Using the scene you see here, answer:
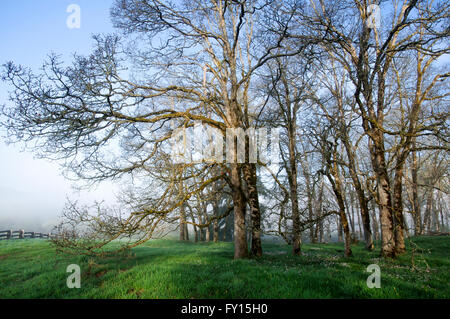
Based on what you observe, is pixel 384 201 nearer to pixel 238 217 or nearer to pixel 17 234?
pixel 238 217

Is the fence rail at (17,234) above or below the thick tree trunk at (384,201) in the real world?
below

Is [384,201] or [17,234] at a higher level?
[384,201]

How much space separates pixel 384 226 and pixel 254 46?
9617mm

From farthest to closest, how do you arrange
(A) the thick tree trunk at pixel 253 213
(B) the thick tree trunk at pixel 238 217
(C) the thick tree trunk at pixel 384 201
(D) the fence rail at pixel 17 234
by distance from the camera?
(D) the fence rail at pixel 17 234
(A) the thick tree trunk at pixel 253 213
(C) the thick tree trunk at pixel 384 201
(B) the thick tree trunk at pixel 238 217

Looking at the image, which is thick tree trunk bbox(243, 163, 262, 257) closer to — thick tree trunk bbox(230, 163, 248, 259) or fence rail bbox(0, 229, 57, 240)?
thick tree trunk bbox(230, 163, 248, 259)

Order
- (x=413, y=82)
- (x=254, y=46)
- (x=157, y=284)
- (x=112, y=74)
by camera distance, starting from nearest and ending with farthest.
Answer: (x=157, y=284) < (x=112, y=74) < (x=254, y=46) < (x=413, y=82)

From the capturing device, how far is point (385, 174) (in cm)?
997

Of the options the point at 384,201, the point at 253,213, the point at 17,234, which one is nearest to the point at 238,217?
the point at 253,213

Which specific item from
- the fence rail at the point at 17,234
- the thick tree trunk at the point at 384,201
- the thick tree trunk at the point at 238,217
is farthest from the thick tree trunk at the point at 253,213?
the fence rail at the point at 17,234

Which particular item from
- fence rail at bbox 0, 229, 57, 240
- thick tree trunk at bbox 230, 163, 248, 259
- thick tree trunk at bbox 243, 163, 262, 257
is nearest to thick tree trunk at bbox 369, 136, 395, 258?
thick tree trunk at bbox 243, 163, 262, 257

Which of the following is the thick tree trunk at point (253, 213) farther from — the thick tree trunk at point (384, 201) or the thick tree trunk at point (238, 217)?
the thick tree trunk at point (384, 201)

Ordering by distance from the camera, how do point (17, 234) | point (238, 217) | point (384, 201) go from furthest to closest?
point (17, 234) < point (384, 201) < point (238, 217)

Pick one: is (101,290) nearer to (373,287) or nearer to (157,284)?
(157,284)
